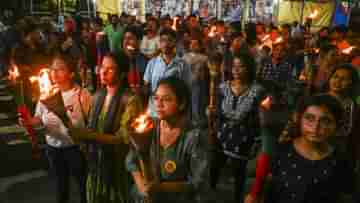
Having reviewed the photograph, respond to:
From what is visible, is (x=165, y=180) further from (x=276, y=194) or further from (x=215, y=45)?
(x=215, y=45)

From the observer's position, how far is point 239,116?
368 cm

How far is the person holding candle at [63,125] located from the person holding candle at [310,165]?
5.73ft

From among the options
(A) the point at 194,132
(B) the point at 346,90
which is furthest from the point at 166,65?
Result: (A) the point at 194,132

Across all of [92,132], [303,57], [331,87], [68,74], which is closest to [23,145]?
[68,74]

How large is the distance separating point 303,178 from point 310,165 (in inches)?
3.3

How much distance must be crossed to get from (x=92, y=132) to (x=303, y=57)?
→ 21.5ft

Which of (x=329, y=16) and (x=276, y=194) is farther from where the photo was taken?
(x=329, y=16)

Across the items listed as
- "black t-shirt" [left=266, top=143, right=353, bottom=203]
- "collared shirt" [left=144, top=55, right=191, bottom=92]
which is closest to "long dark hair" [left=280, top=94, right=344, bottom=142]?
"black t-shirt" [left=266, top=143, right=353, bottom=203]

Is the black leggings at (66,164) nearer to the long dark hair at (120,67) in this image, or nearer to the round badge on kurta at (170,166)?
the long dark hair at (120,67)

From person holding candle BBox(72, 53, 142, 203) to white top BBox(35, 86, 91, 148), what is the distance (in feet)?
1.14

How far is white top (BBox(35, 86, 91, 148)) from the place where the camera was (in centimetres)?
328

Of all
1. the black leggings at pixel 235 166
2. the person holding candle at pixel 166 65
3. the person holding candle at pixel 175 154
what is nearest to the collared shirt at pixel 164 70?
the person holding candle at pixel 166 65

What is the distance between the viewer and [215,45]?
8094 mm

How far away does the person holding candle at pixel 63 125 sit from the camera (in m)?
3.29
